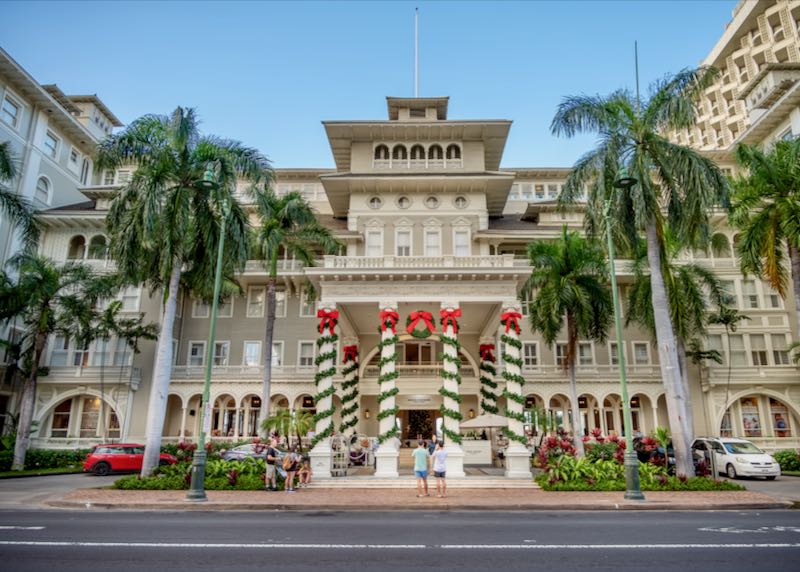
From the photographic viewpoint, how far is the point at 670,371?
64.5 ft

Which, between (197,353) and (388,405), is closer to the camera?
(388,405)

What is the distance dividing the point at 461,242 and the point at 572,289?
30.9 feet

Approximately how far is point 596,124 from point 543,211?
1776 centimetres

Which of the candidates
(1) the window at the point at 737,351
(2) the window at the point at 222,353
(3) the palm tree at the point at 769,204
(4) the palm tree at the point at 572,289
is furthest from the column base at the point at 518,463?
(1) the window at the point at 737,351

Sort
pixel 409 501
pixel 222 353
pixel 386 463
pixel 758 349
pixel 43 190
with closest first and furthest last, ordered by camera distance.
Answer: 1. pixel 409 501
2. pixel 386 463
3. pixel 758 349
4. pixel 222 353
5. pixel 43 190

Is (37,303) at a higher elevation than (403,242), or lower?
lower

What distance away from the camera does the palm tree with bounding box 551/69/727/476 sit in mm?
19953

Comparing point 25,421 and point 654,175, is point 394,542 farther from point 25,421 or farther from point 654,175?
point 25,421

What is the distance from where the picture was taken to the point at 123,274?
2138 centimetres

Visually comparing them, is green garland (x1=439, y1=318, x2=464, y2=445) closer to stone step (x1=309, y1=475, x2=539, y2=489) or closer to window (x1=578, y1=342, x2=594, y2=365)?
stone step (x1=309, y1=475, x2=539, y2=489)

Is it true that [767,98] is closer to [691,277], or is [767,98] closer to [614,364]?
[691,277]

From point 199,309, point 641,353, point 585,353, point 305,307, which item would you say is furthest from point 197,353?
point 641,353

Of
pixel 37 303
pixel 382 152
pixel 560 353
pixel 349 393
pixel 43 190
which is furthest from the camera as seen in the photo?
pixel 43 190

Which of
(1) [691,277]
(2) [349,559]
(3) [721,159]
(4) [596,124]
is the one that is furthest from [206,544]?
(3) [721,159]
